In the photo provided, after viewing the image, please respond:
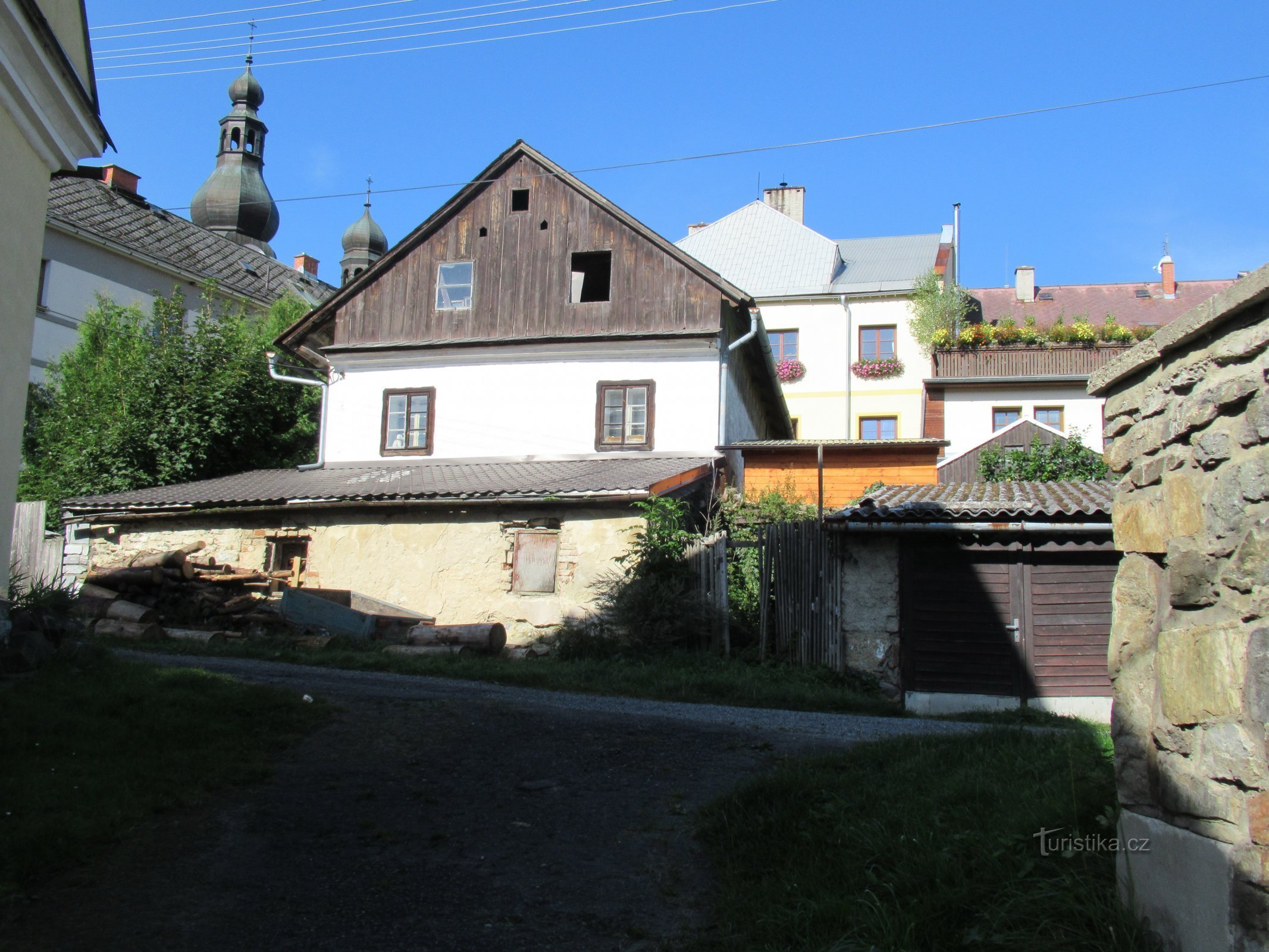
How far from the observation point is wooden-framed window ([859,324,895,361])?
108 feet

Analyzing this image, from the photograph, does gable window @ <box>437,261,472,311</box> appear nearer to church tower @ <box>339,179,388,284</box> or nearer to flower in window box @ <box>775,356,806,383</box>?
flower in window box @ <box>775,356,806,383</box>

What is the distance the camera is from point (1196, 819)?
11.7ft

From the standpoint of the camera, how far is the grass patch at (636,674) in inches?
455

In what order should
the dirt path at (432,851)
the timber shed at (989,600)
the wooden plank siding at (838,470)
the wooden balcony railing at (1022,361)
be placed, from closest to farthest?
1. the dirt path at (432,851)
2. the timber shed at (989,600)
3. the wooden plank siding at (838,470)
4. the wooden balcony railing at (1022,361)

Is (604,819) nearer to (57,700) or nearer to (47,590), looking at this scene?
(57,700)

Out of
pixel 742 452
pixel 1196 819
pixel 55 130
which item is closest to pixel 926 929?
pixel 1196 819

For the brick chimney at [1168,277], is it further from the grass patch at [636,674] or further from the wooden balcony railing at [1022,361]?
the grass patch at [636,674]

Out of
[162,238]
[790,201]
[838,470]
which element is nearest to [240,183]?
[162,238]

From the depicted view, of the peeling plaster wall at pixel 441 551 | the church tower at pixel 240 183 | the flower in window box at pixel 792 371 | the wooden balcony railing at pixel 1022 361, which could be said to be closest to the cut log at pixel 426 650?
the peeling plaster wall at pixel 441 551

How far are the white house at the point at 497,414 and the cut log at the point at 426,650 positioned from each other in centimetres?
222

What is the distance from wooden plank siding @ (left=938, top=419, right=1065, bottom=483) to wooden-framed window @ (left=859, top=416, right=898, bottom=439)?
6098 millimetres

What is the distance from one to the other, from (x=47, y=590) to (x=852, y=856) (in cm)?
907

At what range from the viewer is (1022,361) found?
30562 mm

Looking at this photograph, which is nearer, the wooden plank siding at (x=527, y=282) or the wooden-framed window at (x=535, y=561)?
the wooden-framed window at (x=535, y=561)
